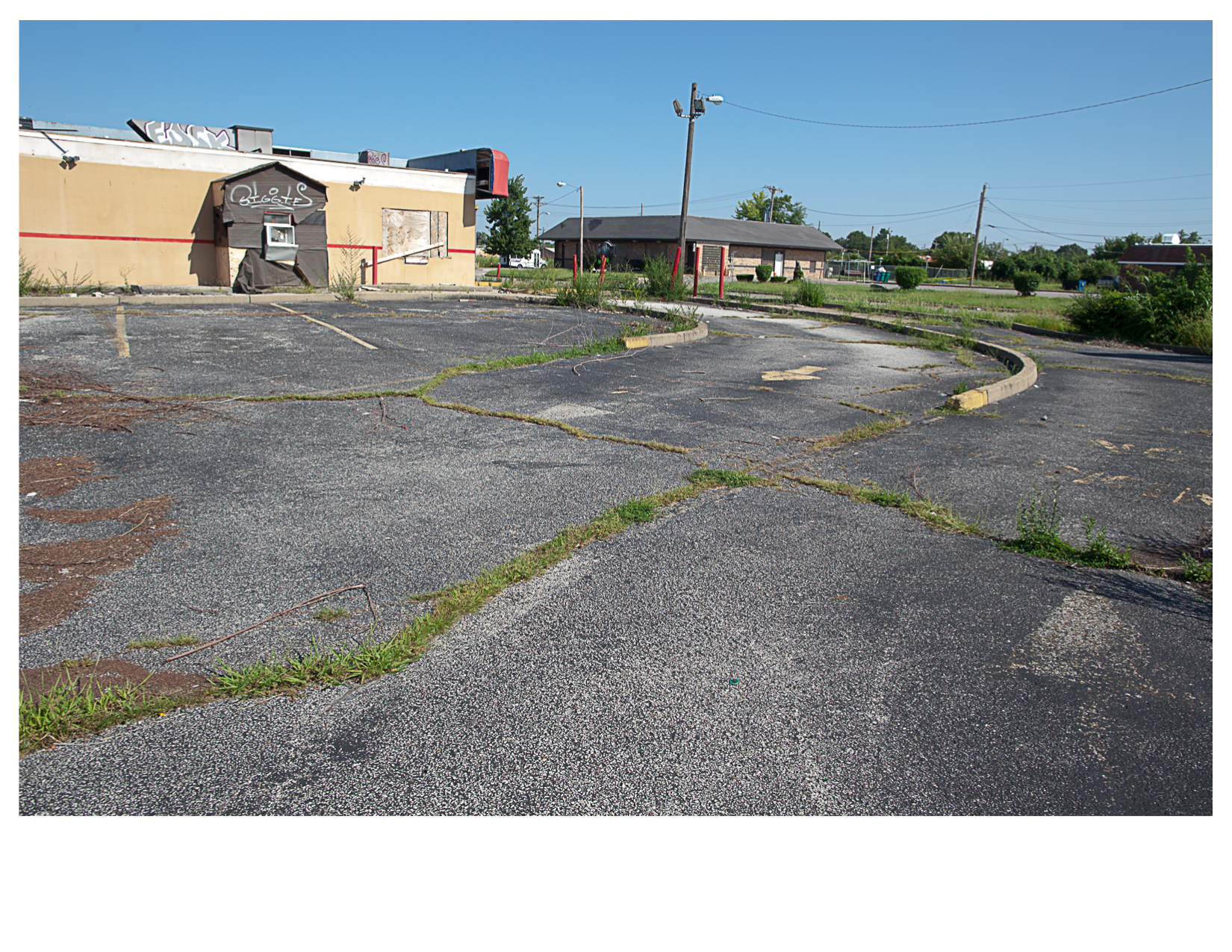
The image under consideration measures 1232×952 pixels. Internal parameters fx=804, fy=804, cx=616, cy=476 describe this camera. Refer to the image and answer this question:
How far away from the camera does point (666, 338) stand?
14633 millimetres

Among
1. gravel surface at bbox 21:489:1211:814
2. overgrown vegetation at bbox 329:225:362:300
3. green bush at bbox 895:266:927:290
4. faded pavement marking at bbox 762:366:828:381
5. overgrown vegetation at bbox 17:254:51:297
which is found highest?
green bush at bbox 895:266:927:290

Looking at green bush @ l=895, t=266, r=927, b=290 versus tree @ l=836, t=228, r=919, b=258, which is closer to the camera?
green bush @ l=895, t=266, r=927, b=290

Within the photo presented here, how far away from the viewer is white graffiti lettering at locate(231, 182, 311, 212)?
73.2 ft

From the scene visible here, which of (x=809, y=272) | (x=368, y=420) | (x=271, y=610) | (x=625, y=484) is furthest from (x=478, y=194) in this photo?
(x=809, y=272)

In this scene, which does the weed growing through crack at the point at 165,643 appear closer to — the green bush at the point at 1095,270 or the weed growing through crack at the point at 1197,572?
the weed growing through crack at the point at 1197,572

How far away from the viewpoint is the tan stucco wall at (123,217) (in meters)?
20.7

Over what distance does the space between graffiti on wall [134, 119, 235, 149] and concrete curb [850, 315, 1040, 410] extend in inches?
836

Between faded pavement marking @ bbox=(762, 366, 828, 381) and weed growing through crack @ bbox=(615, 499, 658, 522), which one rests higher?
faded pavement marking @ bbox=(762, 366, 828, 381)

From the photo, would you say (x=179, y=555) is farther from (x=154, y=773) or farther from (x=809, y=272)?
(x=809, y=272)

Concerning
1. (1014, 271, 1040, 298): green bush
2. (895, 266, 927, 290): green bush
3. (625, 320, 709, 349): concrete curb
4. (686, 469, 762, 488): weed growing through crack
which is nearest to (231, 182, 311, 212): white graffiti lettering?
(625, 320, 709, 349): concrete curb

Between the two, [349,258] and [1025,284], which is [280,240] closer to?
[349,258]

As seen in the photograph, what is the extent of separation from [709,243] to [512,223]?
1791cm

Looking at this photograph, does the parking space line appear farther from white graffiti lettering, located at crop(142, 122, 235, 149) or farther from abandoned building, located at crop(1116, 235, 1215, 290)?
abandoned building, located at crop(1116, 235, 1215, 290)

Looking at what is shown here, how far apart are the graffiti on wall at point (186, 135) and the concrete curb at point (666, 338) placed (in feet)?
58.5
